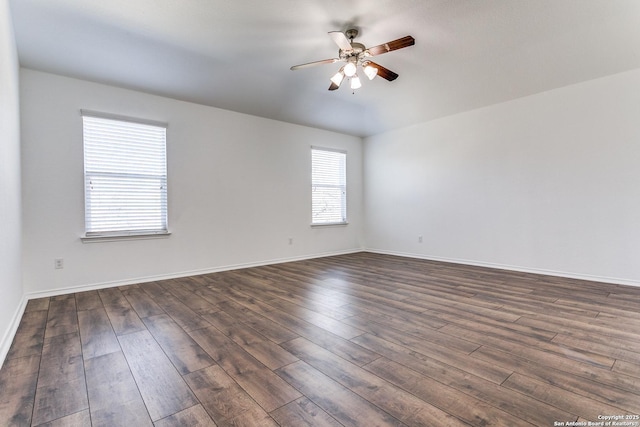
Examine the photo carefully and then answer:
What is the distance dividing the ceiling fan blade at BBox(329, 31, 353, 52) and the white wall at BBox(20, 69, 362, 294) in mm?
2623

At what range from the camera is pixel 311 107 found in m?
5.00

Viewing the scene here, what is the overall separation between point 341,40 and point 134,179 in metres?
3.16

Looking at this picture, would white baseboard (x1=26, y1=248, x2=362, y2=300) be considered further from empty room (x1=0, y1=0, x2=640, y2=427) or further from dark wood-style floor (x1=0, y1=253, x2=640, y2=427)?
dark wood-style floor (x1=0, y1=253, x2=640, y2=427)

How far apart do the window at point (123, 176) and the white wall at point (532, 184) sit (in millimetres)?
4269

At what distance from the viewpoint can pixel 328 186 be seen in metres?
6.28

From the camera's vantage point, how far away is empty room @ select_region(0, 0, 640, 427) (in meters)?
1.68

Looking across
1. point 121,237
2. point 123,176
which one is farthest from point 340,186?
point 121,237

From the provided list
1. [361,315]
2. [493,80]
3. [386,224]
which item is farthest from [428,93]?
[361,315]

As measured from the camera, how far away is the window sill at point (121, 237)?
3.73 metres

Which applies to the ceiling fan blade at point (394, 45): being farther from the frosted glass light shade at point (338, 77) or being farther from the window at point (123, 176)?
the window at point (123, 176)

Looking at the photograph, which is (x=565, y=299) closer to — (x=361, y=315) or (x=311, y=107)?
(x=361, y=315)

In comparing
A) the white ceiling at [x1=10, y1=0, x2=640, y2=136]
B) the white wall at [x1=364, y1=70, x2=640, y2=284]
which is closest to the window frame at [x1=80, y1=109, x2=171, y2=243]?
the white ceiling at [x1=10, y1=0, x2=640, y2=136]

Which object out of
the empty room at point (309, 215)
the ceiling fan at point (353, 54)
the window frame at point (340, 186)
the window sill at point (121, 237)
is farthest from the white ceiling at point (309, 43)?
the window sill at point (121, 237)

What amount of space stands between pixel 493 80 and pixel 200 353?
4612 mm
